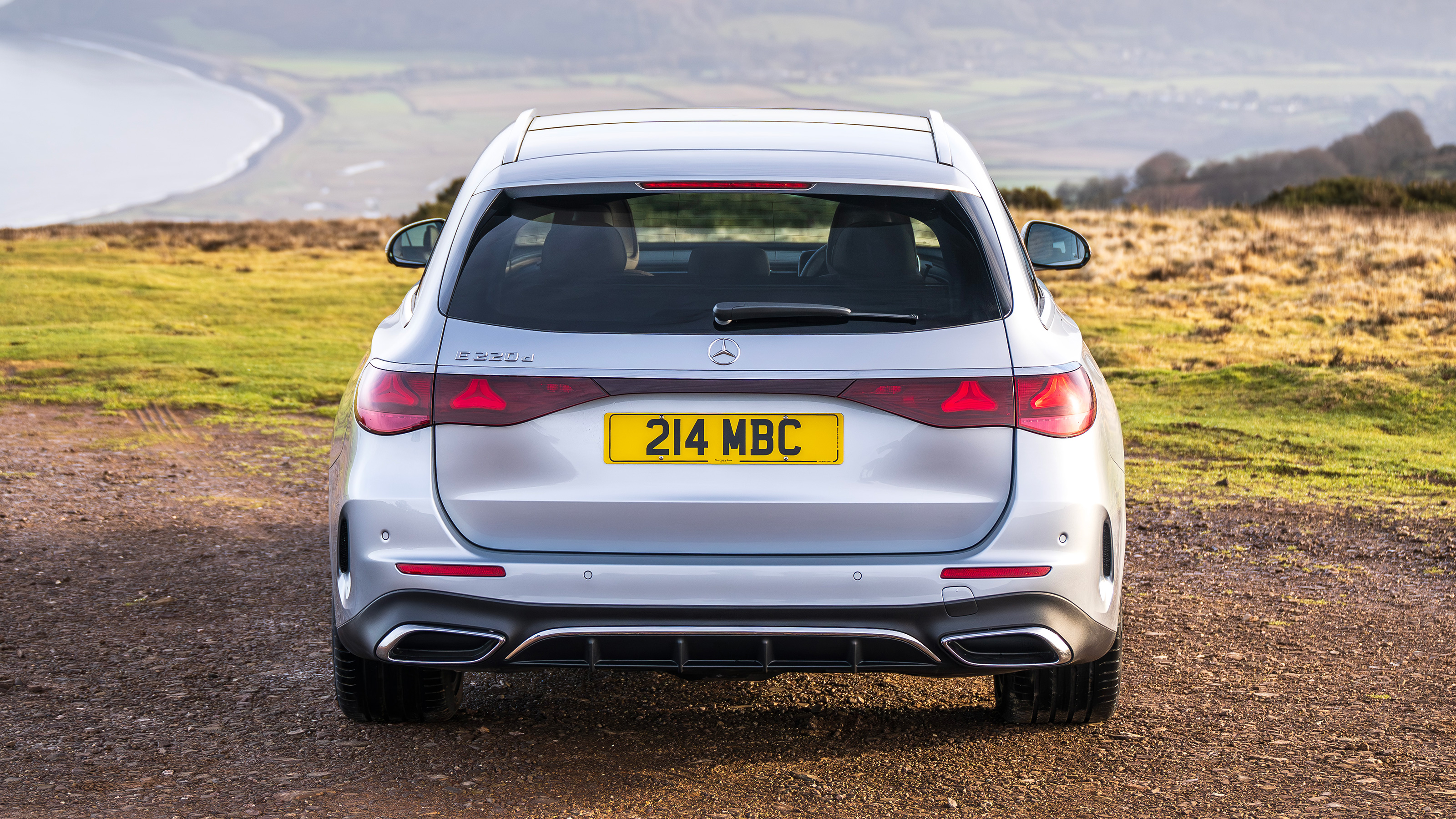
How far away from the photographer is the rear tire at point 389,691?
3.88 m

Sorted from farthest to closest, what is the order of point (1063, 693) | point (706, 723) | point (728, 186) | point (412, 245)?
point (412, 245) → point (706, 723) → point (1063, 693) → point (728, 186)

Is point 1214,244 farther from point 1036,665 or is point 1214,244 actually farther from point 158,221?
point 158,221

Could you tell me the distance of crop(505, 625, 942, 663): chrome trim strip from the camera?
3180mm

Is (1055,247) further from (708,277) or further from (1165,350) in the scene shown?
(1165,350)

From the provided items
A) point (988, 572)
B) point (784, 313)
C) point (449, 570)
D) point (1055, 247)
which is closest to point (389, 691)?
point (449, 570)

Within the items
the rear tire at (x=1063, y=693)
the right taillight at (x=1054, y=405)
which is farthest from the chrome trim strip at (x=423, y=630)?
the rear tire at (x=1063, y=693)

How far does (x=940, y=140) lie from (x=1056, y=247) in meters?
1.19

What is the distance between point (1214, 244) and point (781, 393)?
3055cm

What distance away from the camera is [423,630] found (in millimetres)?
3283

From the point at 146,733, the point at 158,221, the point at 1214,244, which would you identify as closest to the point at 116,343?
the point at 146,733

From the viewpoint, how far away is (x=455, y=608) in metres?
3.25

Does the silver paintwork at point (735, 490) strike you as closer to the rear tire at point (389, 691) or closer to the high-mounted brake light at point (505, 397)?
the high-mounted brake light at point (505, 397)

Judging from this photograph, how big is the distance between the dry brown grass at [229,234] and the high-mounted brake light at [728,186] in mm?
34903

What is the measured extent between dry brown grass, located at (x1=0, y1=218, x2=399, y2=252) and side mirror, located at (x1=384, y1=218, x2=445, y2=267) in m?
32.7
